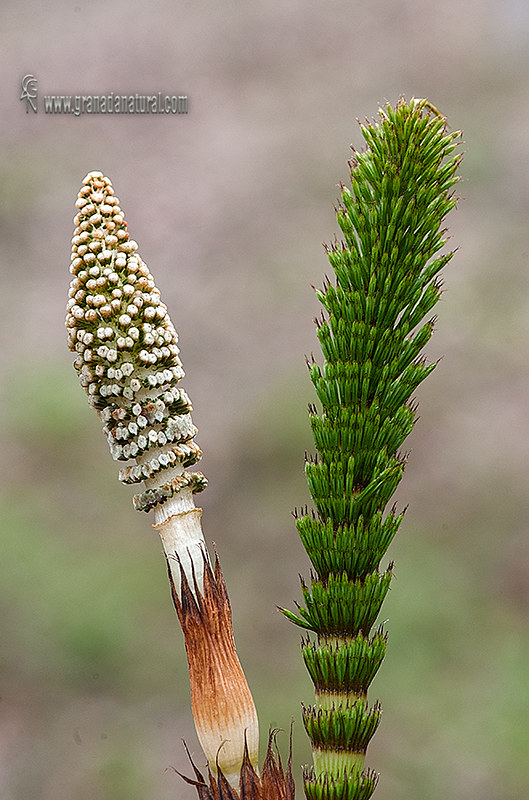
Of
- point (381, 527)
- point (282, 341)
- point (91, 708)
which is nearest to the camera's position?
point (381, 527)

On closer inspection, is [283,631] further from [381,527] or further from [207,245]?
[381,527]

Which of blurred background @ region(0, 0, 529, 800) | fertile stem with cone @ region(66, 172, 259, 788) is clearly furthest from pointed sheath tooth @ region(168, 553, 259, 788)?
blurred background @ region(0, 0, 529, 800)

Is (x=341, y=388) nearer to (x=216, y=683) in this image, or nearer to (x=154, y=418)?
(x=154, y=418)

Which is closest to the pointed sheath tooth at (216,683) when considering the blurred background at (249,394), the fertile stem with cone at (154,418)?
the fertile stem with cone at (154,418)

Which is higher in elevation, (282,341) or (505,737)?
(282,341)

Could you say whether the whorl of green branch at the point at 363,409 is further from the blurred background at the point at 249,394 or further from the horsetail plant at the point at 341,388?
the blurred background at the point at 249,394

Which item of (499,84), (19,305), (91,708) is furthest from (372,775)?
(499,84)
